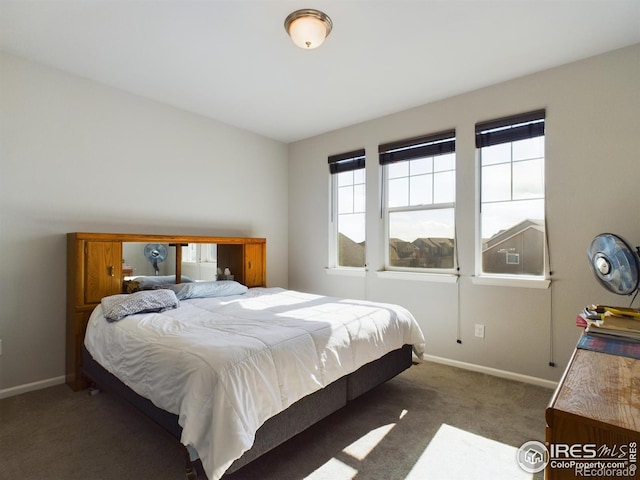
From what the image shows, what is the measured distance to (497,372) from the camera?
300 centimetres

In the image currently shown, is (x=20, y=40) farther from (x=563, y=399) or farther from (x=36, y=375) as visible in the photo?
(x=563, y=399)

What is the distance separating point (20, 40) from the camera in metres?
2.42

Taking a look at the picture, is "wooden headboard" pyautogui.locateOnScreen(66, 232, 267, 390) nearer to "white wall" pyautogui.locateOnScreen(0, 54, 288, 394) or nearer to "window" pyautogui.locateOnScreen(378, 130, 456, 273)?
"white wall" pyautogui.locateOnScreen(0, 54, 288, 394)

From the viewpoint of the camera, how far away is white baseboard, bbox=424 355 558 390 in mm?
2774

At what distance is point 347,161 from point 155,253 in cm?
242

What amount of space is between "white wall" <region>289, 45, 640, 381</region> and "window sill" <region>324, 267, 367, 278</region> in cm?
19

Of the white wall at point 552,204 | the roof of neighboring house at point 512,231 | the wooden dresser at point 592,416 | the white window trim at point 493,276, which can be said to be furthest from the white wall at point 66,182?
the wooden dresser at point 592,416

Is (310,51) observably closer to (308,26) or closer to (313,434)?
(308,26)

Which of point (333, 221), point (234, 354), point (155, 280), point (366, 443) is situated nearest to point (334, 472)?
point (366, 443)

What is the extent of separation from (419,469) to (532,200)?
238 cm

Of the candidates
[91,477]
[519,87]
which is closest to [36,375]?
[91,477]

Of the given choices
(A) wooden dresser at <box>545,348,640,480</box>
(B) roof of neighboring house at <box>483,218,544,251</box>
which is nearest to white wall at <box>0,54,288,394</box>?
(B) roof of neighboring house at <box>483,218,544,251</box>

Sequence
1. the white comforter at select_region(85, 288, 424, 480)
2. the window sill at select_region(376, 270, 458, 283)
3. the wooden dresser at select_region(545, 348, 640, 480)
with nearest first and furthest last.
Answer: the wooden dresser at select_region(545, 348, 640, 480)
the white comforter at select_region(85, 288, 424, 480)
the window sill at select_region(376, 270, 458, 283)

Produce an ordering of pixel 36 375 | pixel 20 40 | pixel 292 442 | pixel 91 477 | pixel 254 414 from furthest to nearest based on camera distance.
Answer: pixel 36 375
pixel 20 40
pixel 292 442
pixel 91 477
pixel 254 414
